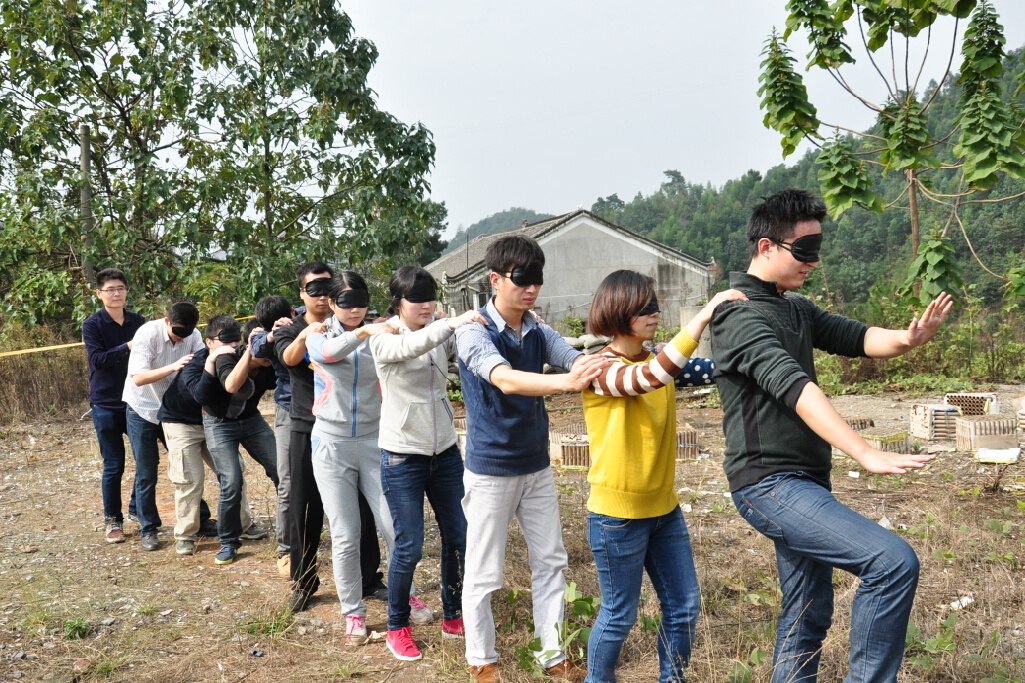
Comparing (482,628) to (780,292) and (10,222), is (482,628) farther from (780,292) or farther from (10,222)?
(10,222)

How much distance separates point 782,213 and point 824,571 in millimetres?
1205

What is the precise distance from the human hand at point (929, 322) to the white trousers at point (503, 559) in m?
1.48

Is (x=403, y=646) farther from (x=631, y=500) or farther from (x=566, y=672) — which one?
(x=631, y=500)

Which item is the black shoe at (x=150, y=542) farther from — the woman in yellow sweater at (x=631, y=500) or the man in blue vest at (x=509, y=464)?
the woman in yellow sweater at (x=631, y=500)

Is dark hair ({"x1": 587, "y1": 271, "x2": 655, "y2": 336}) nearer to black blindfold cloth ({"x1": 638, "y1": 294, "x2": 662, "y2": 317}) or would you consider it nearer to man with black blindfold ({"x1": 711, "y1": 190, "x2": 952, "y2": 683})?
black blindfold cloth ({"x1": 638, "y1": 294, "x2": 662, "y2": 317})

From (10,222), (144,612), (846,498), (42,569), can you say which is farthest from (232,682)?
(10,222)

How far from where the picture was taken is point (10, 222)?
10.5 metres

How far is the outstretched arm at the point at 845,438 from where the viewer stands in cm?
211

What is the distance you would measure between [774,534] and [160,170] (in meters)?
9.90

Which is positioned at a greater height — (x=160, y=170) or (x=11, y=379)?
(x=160, y=170)

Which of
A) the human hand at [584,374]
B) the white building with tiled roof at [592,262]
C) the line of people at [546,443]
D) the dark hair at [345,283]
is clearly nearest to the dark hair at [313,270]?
the line of people at [546,443]

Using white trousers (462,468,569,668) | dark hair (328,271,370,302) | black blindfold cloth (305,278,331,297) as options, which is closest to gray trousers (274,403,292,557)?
black blindfold cloth (305,278,331,297)

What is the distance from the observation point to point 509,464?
10.7 ft

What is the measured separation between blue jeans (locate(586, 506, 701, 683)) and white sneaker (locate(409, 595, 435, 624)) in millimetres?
1583
